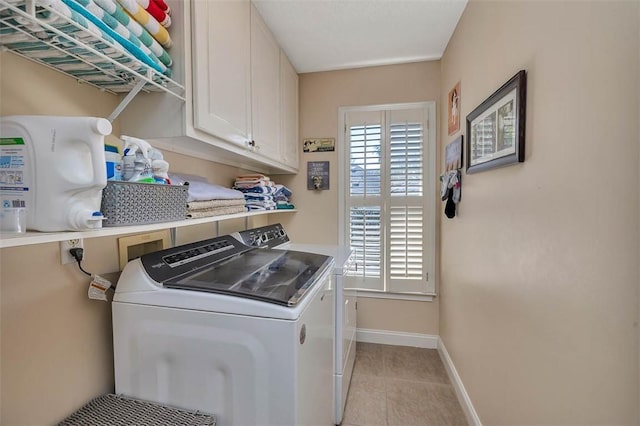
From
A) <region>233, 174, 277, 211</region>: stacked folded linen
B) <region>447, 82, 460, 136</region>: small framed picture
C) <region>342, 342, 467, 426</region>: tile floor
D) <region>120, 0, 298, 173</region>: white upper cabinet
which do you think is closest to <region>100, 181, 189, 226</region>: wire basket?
<region>120, 0, 298, 173</region>: white upper cabinet

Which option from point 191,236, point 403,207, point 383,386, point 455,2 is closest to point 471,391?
point 383,386

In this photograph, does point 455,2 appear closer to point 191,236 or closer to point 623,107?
point 623,107

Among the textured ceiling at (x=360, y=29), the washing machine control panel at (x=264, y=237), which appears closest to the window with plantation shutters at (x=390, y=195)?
the textured ceiling at (x=360, y=29)

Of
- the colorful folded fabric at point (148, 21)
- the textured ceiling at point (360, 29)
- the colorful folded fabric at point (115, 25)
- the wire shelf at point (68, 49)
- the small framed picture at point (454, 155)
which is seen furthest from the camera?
the small framed picture at point (454, 155)

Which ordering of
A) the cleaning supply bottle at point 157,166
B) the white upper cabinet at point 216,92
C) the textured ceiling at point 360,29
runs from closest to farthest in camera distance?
the cleaning supply bottle at point 157,166
the white upper cabinet at point 216,92
the textured ceiling at point 360,29

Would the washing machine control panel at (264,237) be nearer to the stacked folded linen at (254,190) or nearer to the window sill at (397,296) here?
the stacked folded linen at (254,190)

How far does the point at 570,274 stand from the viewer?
85cm

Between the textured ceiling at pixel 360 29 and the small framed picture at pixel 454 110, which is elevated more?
the textured ceiling at pixel 360 29

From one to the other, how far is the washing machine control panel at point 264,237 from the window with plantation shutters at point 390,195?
2.27 ft

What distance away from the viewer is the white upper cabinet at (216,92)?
1.05 meters

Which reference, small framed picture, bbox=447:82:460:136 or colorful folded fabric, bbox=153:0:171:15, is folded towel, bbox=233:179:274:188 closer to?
colorful folded fabric, bbox=153:0:171:15

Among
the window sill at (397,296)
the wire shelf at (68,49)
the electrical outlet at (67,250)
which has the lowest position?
the window sill at (397,296)

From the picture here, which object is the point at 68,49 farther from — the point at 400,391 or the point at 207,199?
the point at 400,391

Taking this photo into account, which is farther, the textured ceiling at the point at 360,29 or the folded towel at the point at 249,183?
the folded towel at the point at 249,183
